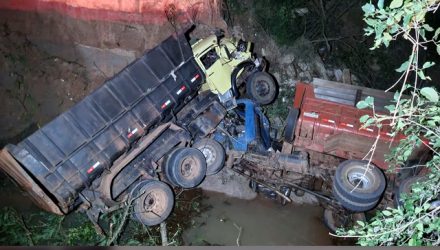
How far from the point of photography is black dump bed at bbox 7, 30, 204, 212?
651 centimetres

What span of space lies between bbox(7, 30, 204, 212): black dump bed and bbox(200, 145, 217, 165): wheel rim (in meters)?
1.24

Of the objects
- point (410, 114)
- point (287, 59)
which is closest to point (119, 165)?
point (410, 114)

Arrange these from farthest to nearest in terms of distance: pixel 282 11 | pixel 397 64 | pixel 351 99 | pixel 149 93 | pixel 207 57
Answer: pixel 397 64 < pixel 282 11 < pixel 207 57 < pixel 351 99 < pixel 149 93

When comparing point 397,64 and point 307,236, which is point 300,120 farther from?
point 397,64

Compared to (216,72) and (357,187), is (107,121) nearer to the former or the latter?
(216,72)

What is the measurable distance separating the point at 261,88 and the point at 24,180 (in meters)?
6.13

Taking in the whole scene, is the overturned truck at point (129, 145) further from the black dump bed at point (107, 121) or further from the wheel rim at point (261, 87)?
the wheel rim at point (261, 87)

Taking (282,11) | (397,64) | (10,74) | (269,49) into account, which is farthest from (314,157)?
(10,74)

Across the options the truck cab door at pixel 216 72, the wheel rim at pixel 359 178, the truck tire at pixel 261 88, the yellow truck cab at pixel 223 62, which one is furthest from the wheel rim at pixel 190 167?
the wheel rim at pixel 359 178

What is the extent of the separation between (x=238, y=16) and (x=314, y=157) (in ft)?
20.5

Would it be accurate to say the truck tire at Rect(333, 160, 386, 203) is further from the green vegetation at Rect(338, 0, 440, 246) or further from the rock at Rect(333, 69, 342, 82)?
the rock at Rect(333, 69, 342, 82)

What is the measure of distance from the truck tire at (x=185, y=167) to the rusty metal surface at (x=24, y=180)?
243 centimetres

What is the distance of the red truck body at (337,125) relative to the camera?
7.81m

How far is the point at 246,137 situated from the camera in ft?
29.5
